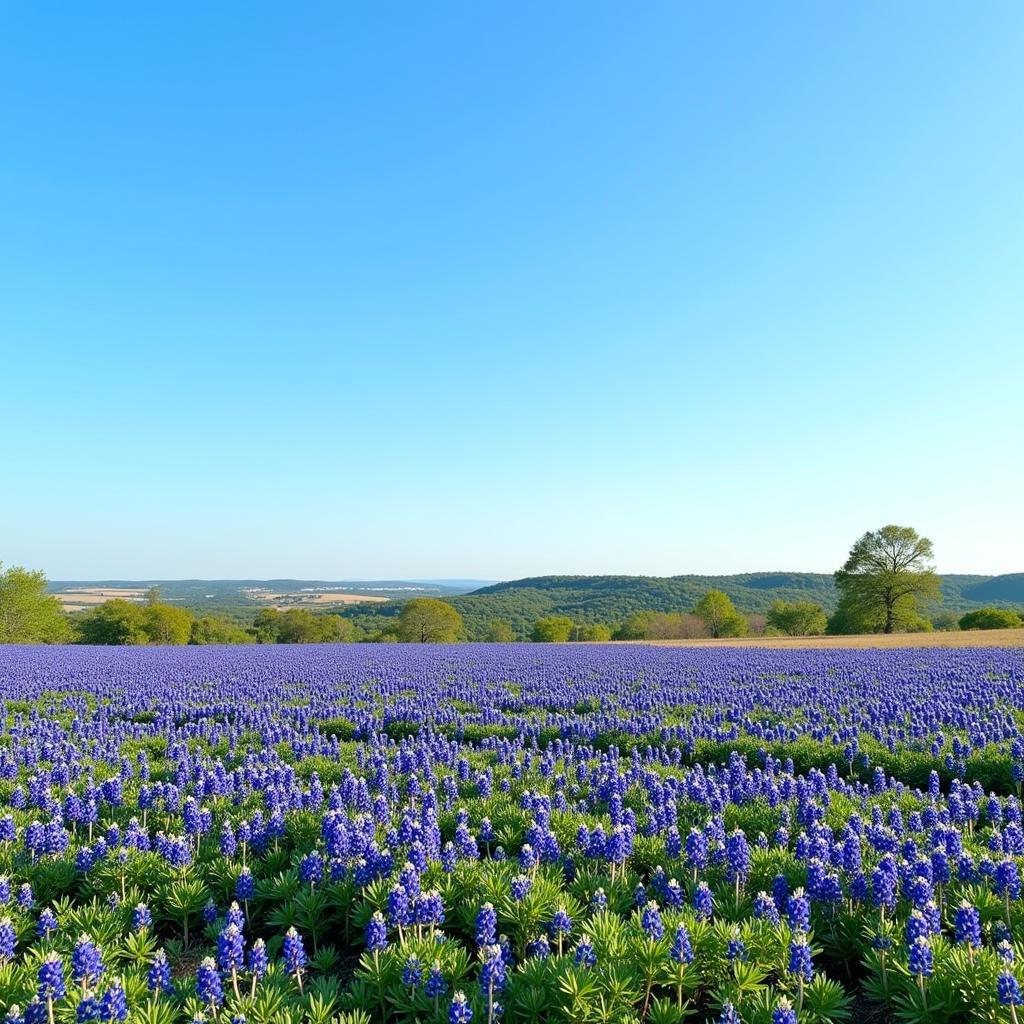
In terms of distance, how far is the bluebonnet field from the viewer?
401 centimetres

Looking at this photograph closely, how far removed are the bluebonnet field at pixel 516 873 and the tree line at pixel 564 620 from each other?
58567mm

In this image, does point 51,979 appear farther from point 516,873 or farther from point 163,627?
point 163,627

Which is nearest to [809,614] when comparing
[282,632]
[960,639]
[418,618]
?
[960,639]

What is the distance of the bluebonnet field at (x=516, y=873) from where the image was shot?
4.01 m

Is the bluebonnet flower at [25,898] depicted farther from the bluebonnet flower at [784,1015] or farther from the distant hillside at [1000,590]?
the distant hillside at [1000,590]

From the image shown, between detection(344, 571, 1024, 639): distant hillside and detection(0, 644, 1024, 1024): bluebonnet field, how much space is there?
90974 millimetres

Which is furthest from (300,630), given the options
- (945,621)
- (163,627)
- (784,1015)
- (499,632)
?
(945,621)

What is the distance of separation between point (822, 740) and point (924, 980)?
8.65 metres

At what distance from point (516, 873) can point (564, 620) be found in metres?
81.8

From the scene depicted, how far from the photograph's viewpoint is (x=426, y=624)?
7550 centimetres

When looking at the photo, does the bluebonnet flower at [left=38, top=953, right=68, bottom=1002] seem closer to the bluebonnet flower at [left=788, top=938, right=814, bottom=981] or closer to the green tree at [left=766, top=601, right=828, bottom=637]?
the bluebonnet flower at [left=788, top=938, right=814, bottom=981]

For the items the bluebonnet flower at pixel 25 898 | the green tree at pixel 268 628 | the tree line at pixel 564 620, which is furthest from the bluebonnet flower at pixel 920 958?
the green tree at pixel 268 628

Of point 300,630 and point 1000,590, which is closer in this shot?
point 300,630

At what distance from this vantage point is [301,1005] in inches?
158
